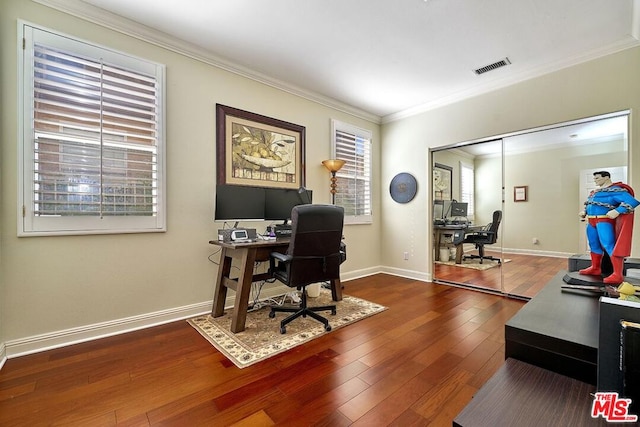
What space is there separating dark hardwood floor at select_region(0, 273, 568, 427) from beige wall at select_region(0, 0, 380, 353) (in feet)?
0.86

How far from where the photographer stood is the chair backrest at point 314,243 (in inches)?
87.1

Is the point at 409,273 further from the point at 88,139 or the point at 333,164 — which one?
the point at 88,139

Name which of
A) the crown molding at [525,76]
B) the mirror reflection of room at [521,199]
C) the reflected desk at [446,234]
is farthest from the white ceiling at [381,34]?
the reflected desk at [446,234]

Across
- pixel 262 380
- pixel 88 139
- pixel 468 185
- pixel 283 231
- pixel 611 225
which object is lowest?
pixel 262 380

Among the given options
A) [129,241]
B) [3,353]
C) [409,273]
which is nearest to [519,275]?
[409,273]

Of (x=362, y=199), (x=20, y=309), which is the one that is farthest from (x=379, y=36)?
(x=20, y=309)

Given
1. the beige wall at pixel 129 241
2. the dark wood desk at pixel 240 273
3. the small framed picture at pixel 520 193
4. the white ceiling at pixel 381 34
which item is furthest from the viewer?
the small framed picture at pixel 520 193

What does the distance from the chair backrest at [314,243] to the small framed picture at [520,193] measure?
245 cm

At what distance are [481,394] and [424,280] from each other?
11.0 ft

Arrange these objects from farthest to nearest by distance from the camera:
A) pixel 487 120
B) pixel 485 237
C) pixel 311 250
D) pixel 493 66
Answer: pixel 485 237
pixel 487 120
pixel 493 66
pixel 311 250

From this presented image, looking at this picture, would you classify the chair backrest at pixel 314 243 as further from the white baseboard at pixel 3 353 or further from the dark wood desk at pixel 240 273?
the white baseboard at pixel 3 353

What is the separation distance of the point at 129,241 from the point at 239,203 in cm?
101

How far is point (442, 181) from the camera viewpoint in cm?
399

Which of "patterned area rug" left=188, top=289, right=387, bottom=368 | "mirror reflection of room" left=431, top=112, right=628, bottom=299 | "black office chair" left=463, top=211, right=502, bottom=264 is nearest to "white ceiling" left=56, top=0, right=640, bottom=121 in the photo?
"mirror reflection of room" left=431, top=112, right=628, bottom=299
